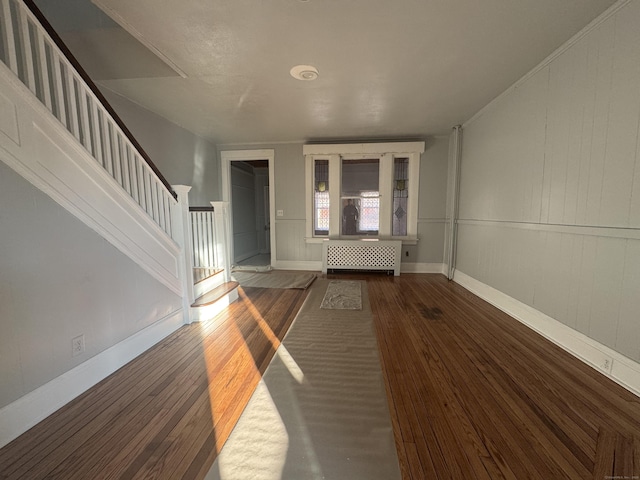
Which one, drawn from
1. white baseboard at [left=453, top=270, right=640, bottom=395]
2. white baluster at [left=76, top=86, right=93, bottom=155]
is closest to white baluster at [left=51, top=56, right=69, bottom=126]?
white baluster at [left=76, top=86, right=93, bottom=155]

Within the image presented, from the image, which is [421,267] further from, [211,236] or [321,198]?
[211,236]

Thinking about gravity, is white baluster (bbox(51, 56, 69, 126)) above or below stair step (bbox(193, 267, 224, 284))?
above

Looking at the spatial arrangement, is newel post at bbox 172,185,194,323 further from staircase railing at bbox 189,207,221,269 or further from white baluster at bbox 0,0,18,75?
white baluster at bbox 0,0,18,75

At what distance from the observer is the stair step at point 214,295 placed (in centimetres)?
275

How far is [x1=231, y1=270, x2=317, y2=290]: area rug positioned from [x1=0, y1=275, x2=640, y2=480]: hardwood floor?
165cm

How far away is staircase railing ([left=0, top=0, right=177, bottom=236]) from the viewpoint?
136cm

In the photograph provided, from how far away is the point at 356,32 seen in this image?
1958 millimetres

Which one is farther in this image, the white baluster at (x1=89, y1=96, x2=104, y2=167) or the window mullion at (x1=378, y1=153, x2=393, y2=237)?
the window mullion at (x1=378, y1=153, x2=393, y2=237)

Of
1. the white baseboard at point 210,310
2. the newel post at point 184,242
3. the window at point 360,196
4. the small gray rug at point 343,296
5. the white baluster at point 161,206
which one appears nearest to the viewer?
the white baluster at point 161,206

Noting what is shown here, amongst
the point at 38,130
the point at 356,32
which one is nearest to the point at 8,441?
the point at 38,130

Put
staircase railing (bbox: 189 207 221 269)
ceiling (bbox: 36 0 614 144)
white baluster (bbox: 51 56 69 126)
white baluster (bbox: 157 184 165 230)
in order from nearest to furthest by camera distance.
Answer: white baluster (bbox: 51 56 69 126) < ceiling (bbox: 36 0 614 144) < white baluster (bbox: 157 184 165 230) < staircase railing (bbox: 189 207 221 269)

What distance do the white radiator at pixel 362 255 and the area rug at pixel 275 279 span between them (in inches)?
20.2

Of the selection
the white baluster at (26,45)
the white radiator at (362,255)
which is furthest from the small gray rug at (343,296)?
the white baluster at (26,45)

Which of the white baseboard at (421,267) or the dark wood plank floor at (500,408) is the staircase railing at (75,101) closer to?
the dark wood plank floor at (500,408)
